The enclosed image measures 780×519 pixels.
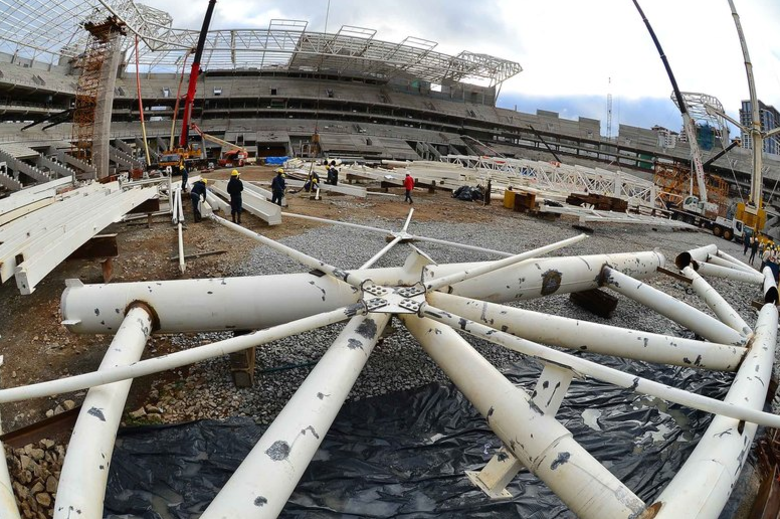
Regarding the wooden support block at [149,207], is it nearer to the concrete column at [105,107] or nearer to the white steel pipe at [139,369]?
the white steel pipe at [139,369]

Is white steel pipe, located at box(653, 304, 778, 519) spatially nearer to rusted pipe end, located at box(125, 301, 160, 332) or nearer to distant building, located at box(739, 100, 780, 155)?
rusted pipe end, located at box(125, 301, 160, 332)

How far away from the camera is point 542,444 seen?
3.42m

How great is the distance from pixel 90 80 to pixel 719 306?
44759 mm

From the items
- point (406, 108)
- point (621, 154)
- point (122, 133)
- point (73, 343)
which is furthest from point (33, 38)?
point (621, 154)

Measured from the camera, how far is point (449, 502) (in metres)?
4.32

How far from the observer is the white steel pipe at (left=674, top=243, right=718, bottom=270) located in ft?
23.8

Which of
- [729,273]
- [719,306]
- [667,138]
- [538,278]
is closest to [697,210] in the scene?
[729,273]

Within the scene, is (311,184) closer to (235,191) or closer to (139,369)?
(235,191)

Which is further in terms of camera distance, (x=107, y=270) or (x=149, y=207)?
(x=149, y=207)

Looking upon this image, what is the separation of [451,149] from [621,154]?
26.4m

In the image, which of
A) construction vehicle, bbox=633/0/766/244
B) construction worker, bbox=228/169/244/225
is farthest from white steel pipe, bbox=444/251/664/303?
construction vehicle, bbox=633/0/766/244

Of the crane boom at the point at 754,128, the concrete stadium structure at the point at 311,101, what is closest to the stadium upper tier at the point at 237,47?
the concrete stadium structure at the point at 311,101

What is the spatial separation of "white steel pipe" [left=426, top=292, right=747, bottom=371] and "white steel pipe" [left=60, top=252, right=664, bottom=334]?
84cm

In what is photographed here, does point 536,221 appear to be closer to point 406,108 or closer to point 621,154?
point 406,108
